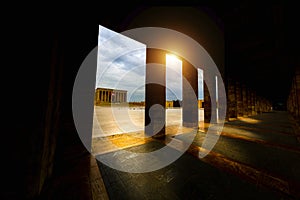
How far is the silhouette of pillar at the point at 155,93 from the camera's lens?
4559 mm

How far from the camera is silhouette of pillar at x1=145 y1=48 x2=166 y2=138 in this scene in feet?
15.0

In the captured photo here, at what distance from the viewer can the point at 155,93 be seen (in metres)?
4.67

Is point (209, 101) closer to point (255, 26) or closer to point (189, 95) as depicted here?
point (189, 95)

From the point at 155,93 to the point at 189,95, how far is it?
2.77 meters

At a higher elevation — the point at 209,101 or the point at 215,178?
the point at 209,101

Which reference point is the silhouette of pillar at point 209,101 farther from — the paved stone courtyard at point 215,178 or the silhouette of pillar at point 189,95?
the paved stone courtyard at point 215,178

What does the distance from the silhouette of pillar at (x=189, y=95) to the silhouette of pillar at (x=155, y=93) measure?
91.6 inches

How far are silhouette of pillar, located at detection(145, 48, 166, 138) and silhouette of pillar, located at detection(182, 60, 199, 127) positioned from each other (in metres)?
2.33

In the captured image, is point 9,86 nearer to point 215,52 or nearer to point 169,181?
point 169,181

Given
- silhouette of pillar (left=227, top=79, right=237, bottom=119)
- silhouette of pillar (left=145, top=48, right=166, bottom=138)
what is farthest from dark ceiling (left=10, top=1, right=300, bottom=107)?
silhouette of pillar (left=227, top=79, right=237, bottom=119)

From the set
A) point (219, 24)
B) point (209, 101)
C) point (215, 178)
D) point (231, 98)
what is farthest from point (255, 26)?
point (231, 98)

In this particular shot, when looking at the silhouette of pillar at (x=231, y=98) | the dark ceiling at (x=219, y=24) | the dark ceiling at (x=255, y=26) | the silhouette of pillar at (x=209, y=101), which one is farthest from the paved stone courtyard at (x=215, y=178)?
the silhouette of pillar at (x=231, y=98)

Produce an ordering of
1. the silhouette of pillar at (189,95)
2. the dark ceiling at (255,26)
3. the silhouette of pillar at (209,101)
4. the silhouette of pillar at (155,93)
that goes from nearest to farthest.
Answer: the dark ceiling at (255,26)
the silhouette of pillar at (155,93)
the silhouette of pillar at (189,95)
the silhouette of pillar at (209,101)

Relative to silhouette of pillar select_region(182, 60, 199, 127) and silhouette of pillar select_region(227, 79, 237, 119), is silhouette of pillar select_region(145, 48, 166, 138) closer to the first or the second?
silhouette of pillar select_region(182, 60, 199, 127)
